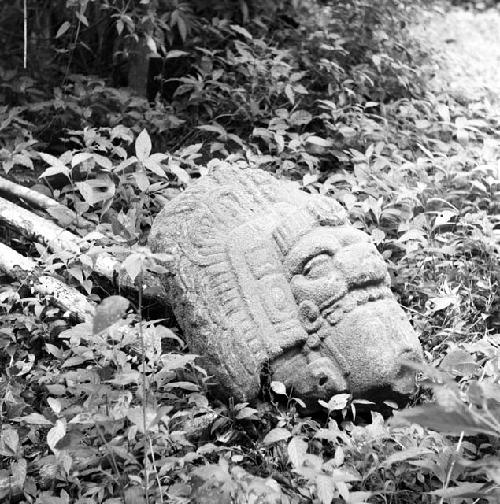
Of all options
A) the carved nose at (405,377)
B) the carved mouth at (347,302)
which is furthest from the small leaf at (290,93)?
the carved nose at (405,377)

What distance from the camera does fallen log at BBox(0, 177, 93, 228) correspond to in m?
4.14

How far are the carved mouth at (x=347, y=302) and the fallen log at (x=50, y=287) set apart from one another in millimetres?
1232

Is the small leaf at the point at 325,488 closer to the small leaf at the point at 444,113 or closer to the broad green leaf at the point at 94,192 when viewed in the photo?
the broad green leaf at the point at 94,192

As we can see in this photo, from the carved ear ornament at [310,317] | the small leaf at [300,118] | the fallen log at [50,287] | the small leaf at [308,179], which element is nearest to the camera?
the carved ear ornament at [310,317]

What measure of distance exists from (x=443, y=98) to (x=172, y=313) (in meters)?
3.72

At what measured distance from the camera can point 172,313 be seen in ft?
12.4

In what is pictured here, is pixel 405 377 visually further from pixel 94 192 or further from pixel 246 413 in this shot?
pixel 94 192

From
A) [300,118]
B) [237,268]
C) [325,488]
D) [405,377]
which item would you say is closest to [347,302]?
[405,377]

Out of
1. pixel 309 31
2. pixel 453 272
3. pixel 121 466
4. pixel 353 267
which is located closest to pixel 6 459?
pixel 121 466

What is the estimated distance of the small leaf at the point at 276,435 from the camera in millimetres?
2896

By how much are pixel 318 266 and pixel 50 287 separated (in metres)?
1.48

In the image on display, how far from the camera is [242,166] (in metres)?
4.37

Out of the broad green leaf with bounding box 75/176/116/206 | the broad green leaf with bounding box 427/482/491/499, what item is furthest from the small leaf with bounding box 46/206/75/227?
the broad green leaf with bounding box 427/482/491/499

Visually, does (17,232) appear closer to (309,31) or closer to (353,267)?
(353,267)
